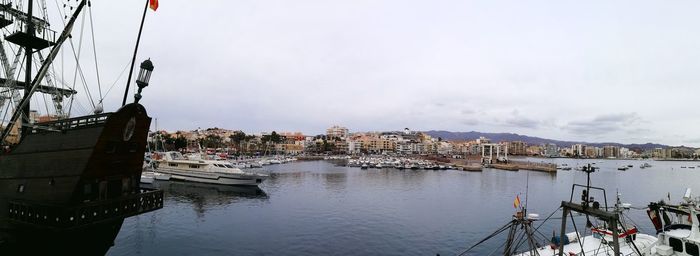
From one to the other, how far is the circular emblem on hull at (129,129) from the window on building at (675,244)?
25.5 m

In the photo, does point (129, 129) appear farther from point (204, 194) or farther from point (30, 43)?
point (204, 194)

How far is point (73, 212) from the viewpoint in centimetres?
1223

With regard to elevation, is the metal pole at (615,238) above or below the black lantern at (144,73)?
below

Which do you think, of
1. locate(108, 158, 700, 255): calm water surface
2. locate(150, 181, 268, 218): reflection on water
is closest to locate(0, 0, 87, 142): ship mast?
locate(108, 158, 700, 255): calm water surface

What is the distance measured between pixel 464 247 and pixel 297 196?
27.7 meters

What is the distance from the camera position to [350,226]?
31062mm

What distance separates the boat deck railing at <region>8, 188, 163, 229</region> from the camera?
12102 mm

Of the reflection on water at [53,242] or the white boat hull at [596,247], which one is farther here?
the white boat hull at [596,247]

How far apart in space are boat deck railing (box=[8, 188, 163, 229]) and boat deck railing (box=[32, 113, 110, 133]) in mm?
2972

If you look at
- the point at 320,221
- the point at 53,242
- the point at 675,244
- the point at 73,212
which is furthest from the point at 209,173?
the point at 675,244

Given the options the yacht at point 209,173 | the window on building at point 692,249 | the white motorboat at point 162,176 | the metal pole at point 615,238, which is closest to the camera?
the metal pole at point 615,238

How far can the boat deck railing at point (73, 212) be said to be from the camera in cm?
1210

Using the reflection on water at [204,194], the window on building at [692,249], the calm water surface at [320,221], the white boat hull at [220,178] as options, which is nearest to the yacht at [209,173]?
the white boat hull at [220,178]

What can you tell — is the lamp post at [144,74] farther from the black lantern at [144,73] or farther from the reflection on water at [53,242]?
the reflection on water at [53,242]
